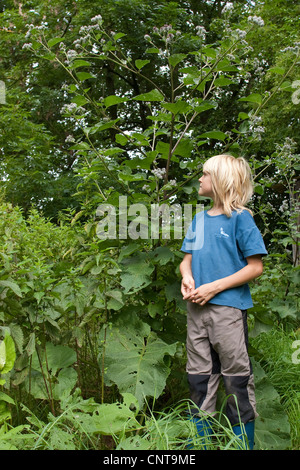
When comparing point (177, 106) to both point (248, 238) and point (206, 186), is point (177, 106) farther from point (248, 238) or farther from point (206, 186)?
point (248, 238)

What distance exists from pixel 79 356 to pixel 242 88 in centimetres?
1165

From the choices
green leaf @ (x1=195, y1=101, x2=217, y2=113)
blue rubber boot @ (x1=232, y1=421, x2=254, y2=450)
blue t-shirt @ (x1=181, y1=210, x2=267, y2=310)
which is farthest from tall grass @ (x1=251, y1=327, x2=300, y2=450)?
green leaf @ (x1=195, y1=101, x2=217, y2=113)

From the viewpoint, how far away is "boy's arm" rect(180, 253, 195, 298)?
1963 millimetres

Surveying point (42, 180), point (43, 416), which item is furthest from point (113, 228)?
point (42, 180)

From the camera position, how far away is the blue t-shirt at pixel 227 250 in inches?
75.1

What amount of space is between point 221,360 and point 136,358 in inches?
16.9

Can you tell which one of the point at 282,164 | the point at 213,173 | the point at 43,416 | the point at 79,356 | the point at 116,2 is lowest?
the point at 43,416

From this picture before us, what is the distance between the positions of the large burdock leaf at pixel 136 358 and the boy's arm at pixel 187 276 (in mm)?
280

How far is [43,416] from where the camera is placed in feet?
7.42

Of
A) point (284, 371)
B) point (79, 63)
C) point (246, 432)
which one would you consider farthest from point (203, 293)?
point (284, 371)

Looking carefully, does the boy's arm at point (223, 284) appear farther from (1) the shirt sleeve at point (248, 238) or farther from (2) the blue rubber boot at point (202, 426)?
(2) the blue rubber boot at point (202, 426)

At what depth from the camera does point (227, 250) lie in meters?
1.96
